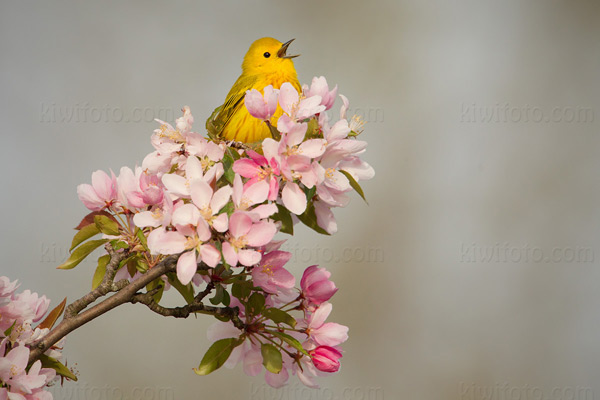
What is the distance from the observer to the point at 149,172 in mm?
930

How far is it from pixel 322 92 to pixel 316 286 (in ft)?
0.99

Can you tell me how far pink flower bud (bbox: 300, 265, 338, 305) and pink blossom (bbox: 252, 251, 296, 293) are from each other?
0.10 m

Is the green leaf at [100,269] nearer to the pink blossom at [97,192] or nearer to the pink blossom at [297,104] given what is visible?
the pink blossom at [97,192]

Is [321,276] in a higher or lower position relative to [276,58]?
lower

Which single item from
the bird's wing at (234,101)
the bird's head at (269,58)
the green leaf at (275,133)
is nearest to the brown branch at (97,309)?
the green leaf at (275,133)

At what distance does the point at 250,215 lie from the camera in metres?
0.74

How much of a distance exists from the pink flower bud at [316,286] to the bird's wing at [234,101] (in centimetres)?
42

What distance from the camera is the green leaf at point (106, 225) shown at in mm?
919

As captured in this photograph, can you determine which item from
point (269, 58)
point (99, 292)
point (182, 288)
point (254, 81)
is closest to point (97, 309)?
point (99, 292)

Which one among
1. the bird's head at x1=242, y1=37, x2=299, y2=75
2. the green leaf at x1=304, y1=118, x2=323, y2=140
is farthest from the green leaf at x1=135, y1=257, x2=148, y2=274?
the bird's head at x1=242, y1=37, x2=299, y2=75

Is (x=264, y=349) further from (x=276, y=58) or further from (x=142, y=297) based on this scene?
(x=276, y=58)

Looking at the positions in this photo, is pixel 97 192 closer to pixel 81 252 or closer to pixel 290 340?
pixel 81 252

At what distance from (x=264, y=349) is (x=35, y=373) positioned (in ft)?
1.06

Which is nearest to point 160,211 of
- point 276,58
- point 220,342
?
point 220,342
